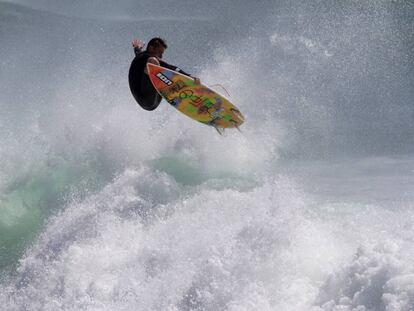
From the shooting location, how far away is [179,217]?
9570 millimetres

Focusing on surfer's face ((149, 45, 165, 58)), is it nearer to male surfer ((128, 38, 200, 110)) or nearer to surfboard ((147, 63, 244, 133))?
male surfer ((128, 38, 200, 110))

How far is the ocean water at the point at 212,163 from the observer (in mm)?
6738

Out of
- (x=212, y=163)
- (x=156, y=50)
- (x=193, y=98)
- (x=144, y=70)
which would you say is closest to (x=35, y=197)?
(x=212, y=163)

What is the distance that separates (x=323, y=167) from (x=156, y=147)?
7.33m

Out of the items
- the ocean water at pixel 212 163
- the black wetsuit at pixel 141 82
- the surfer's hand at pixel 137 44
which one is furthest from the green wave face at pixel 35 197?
the surfer's hand at pixel 137 44

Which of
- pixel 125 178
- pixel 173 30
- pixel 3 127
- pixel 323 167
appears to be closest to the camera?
pixel 125 178

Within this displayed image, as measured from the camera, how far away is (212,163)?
1286 centimetres

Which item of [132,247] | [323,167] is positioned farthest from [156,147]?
[323,167]

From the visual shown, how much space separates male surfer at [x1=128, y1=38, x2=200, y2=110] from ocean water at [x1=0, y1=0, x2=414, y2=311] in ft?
8.42

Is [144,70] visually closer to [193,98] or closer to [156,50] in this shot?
[156,50]

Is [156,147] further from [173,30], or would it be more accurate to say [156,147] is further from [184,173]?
[173,30]

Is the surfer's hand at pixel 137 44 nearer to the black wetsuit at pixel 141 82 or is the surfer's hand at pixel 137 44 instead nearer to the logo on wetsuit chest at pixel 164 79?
the black wetsuit at pixel 141 82

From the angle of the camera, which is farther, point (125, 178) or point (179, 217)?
point (125, 178)

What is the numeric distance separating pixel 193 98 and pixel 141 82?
86cm
